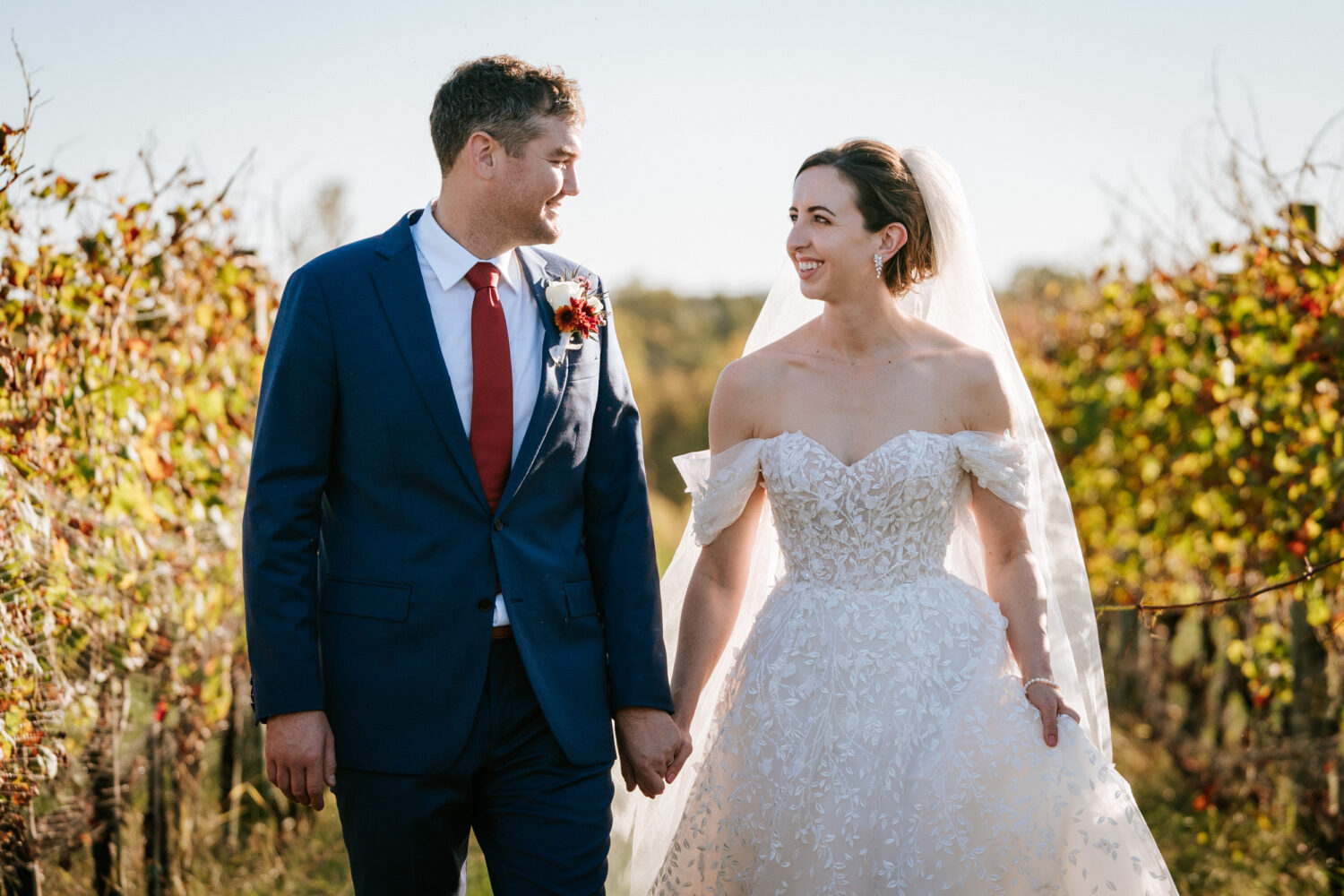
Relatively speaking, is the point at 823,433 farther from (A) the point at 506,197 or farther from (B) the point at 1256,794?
(B) the point at 1256,794

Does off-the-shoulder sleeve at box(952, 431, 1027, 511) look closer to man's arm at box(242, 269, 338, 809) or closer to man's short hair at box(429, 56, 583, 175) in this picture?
man's short hair at box(429, 56, 583, 175)

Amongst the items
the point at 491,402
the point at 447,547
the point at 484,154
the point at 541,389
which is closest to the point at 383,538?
the point at 447,547

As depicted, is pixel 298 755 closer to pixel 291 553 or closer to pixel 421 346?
pixel 291 553

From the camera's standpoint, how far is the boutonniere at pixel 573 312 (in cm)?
258

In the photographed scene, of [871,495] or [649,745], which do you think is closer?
[649,745]

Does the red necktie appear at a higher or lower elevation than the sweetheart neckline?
higher

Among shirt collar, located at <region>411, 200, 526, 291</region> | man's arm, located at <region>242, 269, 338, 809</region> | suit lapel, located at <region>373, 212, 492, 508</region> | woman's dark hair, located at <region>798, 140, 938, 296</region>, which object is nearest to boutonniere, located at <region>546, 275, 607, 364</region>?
shirt collar, located at <region>411, 200, 526, 291</region>

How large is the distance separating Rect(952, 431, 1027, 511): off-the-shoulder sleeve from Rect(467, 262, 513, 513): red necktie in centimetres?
120

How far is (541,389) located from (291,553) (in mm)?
629

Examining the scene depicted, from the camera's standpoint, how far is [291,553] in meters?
2.28

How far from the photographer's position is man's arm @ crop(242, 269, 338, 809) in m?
2.25

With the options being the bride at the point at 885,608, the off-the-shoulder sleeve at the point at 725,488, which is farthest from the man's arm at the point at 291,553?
the off-the-shoulder sleeve at the point at 725,488

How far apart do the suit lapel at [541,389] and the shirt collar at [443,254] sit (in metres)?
0.11

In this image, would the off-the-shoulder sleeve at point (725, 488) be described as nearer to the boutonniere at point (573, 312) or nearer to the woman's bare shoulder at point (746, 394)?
the woman's bare shoulder at point (746, 394)
